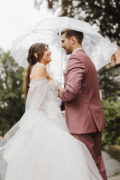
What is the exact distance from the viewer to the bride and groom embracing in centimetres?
280

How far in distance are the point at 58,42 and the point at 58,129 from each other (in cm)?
188

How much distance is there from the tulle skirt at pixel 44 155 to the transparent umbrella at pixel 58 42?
54.2 inches

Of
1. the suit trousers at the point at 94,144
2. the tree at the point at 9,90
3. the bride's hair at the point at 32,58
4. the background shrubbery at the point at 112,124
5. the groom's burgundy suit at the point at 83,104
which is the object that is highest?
the bride's hair at the point at 32,58

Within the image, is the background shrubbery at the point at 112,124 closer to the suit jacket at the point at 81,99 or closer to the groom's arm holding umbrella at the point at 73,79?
the suit jacket at the point at 81,99

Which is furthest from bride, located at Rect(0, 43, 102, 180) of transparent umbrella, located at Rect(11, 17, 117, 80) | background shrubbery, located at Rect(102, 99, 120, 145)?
background shrubbery, located at Rect(102, 99, 120, 145)

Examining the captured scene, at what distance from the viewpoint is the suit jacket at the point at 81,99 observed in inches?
121

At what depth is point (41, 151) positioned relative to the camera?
289 centimetres

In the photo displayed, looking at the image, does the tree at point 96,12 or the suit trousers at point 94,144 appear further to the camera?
the tree at point 96,12

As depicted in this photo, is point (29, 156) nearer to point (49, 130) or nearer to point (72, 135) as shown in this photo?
point (49, 130)

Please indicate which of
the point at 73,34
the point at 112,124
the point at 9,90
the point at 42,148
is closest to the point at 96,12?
the point at 112,124

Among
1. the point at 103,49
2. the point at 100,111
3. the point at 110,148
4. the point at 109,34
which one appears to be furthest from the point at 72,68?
the point at 110,148

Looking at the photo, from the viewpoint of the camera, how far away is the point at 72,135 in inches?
124

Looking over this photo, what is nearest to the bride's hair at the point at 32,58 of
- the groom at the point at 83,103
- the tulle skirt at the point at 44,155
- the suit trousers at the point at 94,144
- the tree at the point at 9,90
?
the groom at the point at 83,103

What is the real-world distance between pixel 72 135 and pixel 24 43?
1787mm
